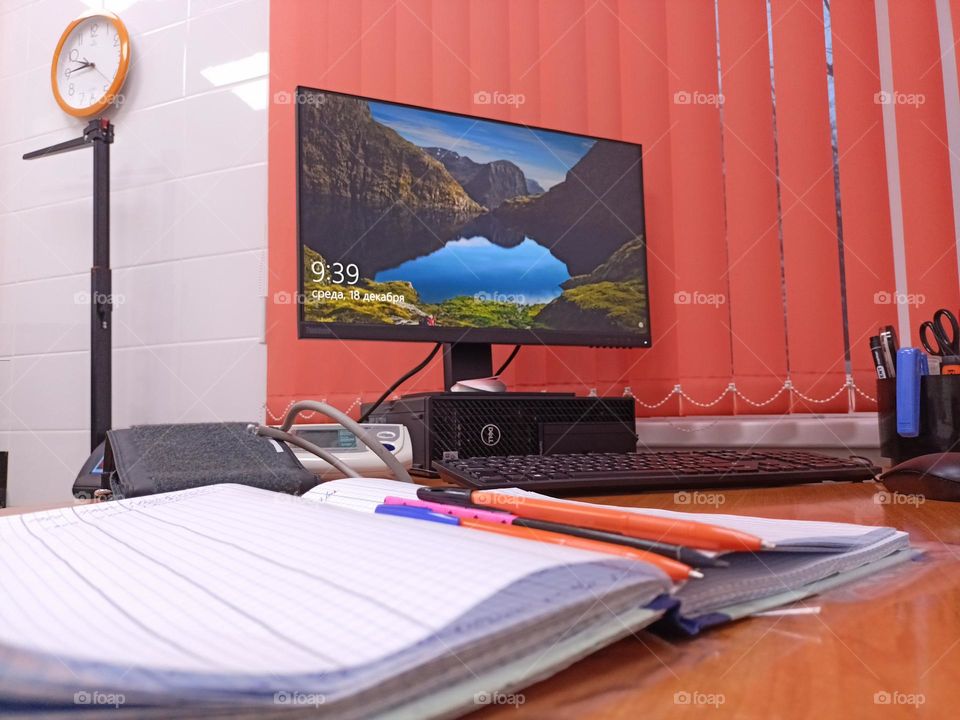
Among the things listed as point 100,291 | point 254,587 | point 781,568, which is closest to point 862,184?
point 781,568

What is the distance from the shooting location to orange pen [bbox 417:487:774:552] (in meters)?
0.29

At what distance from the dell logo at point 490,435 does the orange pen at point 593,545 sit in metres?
0.50

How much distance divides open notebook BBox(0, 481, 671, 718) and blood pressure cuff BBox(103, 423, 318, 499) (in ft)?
1.05

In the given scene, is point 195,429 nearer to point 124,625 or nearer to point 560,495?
point 560,495

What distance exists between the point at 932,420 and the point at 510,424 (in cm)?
45

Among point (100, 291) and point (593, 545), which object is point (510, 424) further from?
point (100, 291)

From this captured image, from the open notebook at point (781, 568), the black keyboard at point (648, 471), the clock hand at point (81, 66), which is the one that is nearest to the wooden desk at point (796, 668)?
the open notebook at point (781, 568)

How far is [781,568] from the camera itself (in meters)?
0.31

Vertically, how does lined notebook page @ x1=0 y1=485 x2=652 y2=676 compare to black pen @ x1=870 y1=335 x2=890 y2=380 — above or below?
below

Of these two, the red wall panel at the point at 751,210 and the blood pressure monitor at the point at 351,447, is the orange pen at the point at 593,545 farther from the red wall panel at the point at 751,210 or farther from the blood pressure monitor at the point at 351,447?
the red wall panel at the point at 751,210

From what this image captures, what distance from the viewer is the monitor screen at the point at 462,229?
0.93 metres

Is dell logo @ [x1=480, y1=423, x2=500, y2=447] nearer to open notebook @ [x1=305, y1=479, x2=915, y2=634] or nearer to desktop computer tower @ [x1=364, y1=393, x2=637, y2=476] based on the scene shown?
desktop computer tower @ [x1=364, y1=393, x2=637, y2=476]

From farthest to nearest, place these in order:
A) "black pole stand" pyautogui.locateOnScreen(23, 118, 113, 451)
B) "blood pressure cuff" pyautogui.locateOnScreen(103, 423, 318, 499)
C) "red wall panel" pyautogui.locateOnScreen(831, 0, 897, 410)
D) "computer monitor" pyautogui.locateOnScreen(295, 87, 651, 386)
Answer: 1. "black pole stand" pyautogui.locateOnScreen(23, 118, 113, 451)
2. "red wall panel" pyautogui.locateOnScreen(831, 0, 897, 410)
3. "computer monitor" pyautogui.locateOnScreen(295, 87, 651, 386)
4. "blood pressure cuff" pyautogui.locateOnScreen(103, 423, 318, 499)

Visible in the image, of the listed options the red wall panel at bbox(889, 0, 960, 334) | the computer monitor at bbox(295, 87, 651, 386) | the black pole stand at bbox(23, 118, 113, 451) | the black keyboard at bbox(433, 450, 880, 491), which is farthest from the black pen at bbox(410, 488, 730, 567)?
the black pole stand at bbox(23, 118, 113, 451)
